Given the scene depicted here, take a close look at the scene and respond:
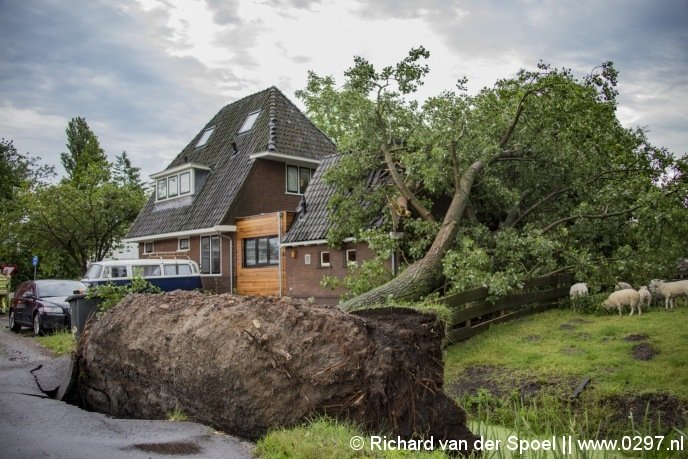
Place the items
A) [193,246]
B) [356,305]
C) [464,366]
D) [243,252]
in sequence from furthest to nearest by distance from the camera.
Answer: [193,246], [243,252], [356,305], [464,366]

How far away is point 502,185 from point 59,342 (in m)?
11.6

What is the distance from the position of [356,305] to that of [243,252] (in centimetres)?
1371

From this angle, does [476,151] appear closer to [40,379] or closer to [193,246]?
[40,379]

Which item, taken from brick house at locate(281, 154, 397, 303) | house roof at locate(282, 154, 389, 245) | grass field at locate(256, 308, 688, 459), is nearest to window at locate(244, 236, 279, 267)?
brick house at locate(281, 154, 397, 303)

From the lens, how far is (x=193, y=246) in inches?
1081

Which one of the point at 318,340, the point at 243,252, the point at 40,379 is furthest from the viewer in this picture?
the point at 243,252

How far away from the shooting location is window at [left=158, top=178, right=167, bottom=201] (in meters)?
30.6

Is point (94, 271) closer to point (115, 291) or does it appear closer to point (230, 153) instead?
point (230, 153)

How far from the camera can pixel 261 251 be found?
24.5 metres

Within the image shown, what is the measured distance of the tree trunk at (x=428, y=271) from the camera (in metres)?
12.9

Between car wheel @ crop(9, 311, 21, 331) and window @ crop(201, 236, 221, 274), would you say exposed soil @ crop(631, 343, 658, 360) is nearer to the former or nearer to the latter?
car wheel @ crop(9, 311, 21, 331)

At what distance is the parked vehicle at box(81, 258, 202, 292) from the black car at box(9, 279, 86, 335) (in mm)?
1579

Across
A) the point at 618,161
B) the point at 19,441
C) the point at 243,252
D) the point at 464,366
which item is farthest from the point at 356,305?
the point at 243,252

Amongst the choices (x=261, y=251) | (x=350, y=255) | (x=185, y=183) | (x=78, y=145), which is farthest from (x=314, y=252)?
(x=78, y=145)
